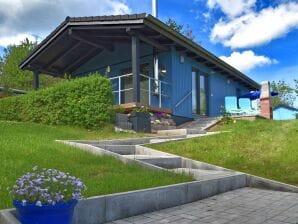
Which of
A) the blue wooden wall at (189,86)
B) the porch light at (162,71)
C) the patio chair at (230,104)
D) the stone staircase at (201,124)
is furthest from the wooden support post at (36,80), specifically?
the patio chair at (230,104)

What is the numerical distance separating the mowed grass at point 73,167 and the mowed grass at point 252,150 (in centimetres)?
236

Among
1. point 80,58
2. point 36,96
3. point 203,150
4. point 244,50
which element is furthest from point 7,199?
point 244,50

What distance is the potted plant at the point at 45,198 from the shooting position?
3.44m

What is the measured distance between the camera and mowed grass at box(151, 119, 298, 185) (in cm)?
810

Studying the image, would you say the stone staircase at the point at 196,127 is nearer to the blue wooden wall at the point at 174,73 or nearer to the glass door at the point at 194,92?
the blue wooden wall at the point at 174,73

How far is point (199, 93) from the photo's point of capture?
19594mm

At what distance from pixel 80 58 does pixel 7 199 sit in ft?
57.3

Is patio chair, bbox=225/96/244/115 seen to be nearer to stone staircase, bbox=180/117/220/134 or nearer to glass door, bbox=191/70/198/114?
glass door, bbox=191/70/198/114

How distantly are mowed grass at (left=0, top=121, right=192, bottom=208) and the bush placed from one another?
114 inches

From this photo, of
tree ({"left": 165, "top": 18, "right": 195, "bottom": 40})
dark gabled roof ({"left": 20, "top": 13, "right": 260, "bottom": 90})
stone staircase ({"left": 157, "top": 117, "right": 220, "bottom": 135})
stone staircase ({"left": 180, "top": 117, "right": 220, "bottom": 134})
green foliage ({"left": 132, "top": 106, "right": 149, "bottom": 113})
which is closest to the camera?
stone staircase ({"left": 157, "top": 117, "right": 220, "bottom": 135})

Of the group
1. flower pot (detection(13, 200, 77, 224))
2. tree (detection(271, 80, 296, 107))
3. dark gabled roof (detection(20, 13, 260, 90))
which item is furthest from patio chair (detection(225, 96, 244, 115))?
tree (detection(271, 80, 296, 107))

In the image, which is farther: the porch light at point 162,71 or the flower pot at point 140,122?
A: the porch light at point 162,71

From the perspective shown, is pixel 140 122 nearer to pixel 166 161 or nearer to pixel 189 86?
pixel 166 161

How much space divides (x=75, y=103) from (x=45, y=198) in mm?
9520
